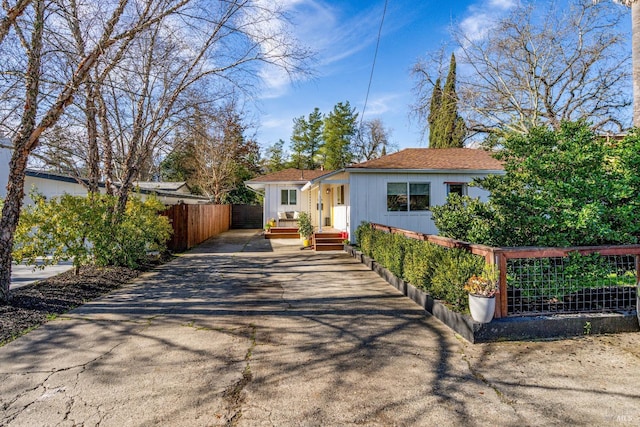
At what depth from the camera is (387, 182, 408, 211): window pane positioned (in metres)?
12.0

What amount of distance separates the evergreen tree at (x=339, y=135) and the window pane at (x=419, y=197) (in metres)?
22.2

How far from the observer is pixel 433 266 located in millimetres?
5090

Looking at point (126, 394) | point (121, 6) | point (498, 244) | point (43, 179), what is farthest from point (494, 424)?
point (43, 179)

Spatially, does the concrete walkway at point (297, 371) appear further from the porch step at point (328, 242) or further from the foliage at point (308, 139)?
the foliage at point (308, 139)

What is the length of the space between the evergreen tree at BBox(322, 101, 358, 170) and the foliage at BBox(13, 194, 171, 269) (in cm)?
2644

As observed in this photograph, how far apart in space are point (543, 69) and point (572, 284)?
1646 centimetres

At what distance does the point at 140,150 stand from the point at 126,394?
328 inches

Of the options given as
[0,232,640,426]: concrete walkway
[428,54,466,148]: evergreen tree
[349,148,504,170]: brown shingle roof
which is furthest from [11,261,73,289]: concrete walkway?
[428,54,466,148]: evergreen tree

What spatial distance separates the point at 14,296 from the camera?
544 cm

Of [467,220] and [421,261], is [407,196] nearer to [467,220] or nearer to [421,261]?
[467,220]

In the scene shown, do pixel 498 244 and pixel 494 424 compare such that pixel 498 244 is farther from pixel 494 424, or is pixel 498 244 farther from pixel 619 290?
pixel 494 424

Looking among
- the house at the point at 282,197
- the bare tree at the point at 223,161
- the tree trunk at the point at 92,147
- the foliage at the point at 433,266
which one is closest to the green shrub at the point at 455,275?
the foliage at the point at 433,266

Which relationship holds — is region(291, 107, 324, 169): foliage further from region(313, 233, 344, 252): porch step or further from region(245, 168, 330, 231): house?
region(313, 233, 344, 252): porch step

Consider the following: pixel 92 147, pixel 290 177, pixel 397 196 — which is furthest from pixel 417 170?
pixel 290 177
